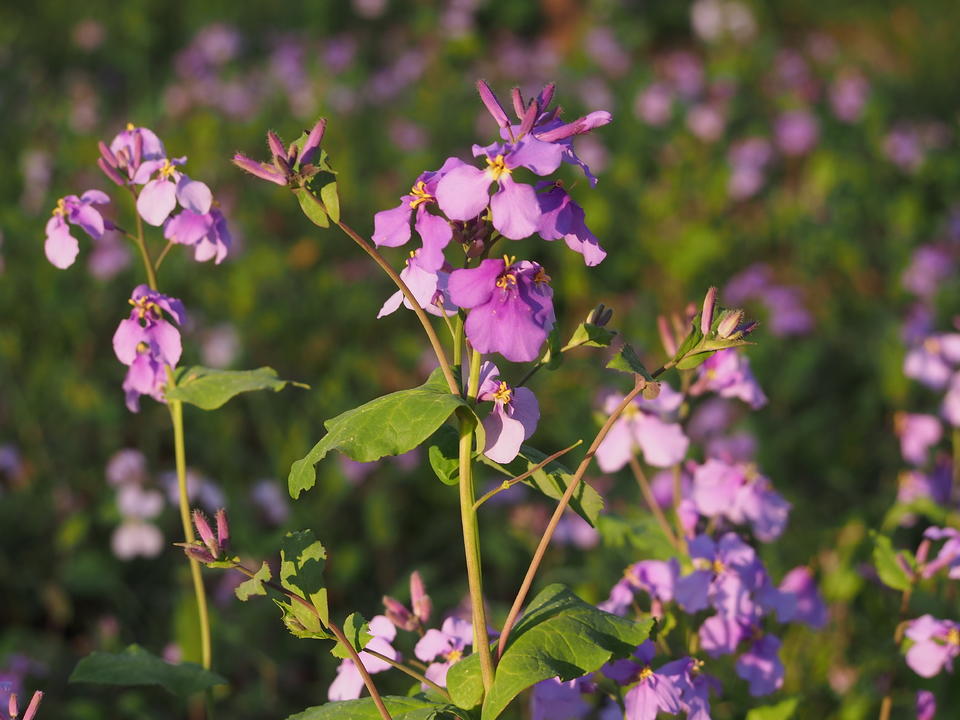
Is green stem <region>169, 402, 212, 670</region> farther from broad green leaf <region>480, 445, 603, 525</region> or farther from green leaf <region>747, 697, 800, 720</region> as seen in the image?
green leaf <region>747, 697, 800, 720</region>

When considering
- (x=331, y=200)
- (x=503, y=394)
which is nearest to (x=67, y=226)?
(x=331, y=200)

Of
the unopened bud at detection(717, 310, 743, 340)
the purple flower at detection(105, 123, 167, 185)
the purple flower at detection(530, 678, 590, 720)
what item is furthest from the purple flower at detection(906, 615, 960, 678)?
the purple flower at detection(105, 123, 167, 185)

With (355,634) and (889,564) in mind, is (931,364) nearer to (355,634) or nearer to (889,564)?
(889,564)

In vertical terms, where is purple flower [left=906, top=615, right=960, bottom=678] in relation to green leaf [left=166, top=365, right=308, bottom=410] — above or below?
below

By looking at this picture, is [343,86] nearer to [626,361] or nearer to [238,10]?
[238,10]

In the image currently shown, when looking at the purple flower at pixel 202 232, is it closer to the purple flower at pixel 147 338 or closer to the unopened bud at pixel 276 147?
the purple flower at pixel 147 338

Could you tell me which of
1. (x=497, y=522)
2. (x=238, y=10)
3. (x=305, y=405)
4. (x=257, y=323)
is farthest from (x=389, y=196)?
(x=238, y=10)
